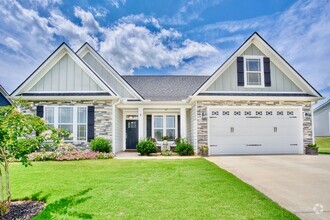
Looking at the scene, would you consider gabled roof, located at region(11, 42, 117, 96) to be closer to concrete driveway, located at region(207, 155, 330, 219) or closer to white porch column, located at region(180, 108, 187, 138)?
white porch column, located at region(180, 108, 187, 138)

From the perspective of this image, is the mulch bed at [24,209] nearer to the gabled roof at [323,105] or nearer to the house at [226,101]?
the house at [226,101]

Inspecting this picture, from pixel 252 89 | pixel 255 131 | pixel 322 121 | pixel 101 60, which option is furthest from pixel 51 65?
pixel 322 121

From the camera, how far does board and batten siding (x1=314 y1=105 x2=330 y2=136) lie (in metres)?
27.5

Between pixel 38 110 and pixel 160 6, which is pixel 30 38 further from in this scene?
pixel 160 6

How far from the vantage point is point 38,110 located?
1319 cm

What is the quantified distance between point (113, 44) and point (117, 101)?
7507 millimetres

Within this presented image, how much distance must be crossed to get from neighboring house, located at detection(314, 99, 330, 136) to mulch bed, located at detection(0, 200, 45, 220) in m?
29.9

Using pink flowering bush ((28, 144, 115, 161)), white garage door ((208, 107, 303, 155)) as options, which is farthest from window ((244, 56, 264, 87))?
pink flowering bush ((28, 144, 115, 161))

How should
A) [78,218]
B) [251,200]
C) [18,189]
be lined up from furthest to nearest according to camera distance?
[18,189], [251,200], [78,218]

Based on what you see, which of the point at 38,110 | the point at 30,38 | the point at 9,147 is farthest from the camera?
the point at 30,38

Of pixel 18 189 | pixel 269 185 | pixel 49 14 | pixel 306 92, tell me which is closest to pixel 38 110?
pixel 49 14

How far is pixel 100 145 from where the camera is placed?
41.2 ft

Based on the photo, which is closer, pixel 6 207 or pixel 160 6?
pixel 6 207

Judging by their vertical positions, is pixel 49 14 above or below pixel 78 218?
above
